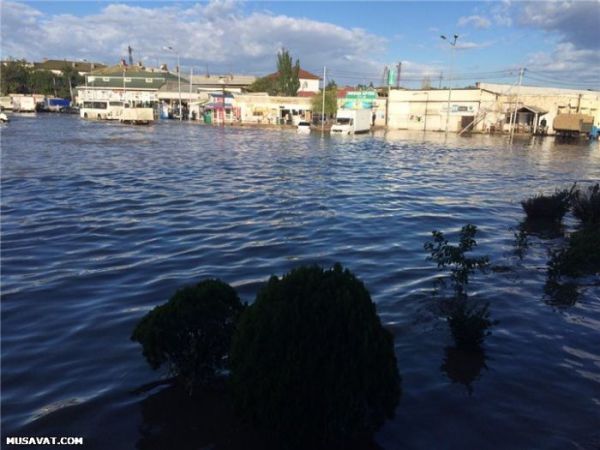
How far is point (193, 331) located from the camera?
4.47 meters

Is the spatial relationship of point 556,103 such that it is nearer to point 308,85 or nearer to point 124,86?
point 308,85

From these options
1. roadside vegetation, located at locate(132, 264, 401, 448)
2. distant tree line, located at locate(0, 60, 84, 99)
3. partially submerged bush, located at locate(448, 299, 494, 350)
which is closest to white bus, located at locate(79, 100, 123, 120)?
distant tree line, located at locate(0, 60, 84, 99)

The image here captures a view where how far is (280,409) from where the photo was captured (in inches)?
138

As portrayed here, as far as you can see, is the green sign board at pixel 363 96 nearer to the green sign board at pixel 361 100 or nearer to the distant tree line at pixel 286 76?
the green sign board at pixel 361 100

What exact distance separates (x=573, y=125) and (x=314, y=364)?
69617 mm

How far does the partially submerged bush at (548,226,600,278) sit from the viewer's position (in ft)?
27.7

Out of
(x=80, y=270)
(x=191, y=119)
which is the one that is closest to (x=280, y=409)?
(x=80, y=270)

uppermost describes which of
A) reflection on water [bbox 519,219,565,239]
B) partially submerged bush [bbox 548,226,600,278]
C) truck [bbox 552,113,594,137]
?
truck [bbox 552,113,594,137]

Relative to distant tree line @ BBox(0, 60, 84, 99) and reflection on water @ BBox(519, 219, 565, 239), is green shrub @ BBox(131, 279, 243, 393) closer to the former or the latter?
reflection on water @ BBox(519, 219, 565, 239)

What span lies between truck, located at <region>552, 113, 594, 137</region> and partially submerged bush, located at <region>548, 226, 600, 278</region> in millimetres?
62378

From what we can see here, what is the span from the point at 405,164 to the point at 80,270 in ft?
79.8

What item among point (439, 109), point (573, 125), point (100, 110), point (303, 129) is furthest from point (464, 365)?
point (100, 110)

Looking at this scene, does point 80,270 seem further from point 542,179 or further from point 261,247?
point 542,179

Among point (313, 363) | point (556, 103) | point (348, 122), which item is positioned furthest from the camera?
point (556, 103)
